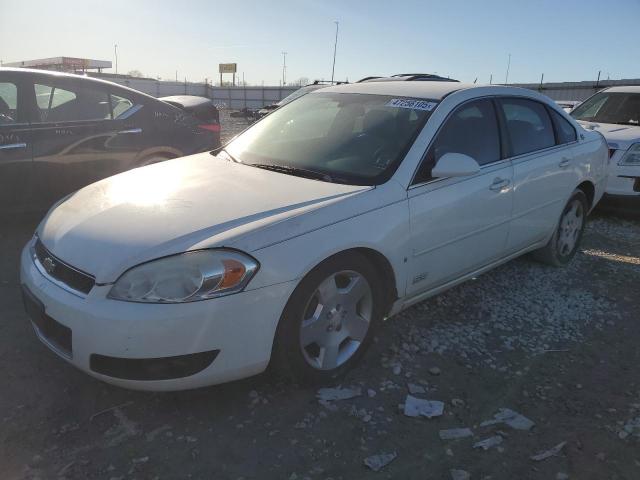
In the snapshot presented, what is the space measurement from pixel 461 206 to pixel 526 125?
1.29m

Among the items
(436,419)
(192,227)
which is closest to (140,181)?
(192,227)

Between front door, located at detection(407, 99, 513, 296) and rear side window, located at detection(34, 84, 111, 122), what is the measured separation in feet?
11.3

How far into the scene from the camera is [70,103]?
5.05 metres

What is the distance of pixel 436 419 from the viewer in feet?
8.83

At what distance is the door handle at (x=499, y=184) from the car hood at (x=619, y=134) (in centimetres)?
321

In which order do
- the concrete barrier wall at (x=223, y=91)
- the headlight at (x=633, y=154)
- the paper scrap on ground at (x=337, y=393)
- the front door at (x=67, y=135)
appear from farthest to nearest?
the concrete barrier wall at (x=223, y=91) → the headlight at (x=633, y=154) → the front door at (x=67, y=135) → the paper scrap on ground at (x=337, y=393)

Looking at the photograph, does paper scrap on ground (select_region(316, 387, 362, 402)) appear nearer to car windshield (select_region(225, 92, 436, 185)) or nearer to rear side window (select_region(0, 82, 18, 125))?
car windshield (select_region(225, 92, 436, 185))

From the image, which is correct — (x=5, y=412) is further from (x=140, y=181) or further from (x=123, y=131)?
(x=123, y=131)

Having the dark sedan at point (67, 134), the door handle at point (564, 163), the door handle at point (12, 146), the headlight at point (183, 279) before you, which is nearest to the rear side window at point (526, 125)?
the door handle at point (564, 163)

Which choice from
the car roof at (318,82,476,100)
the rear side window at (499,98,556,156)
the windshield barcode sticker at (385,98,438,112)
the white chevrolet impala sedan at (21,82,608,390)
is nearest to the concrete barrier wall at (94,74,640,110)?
the rear side window at (499,98,556,156)

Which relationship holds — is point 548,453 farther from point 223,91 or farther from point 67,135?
point 223,91

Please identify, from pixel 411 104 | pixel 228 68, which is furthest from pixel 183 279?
pixel 228 68

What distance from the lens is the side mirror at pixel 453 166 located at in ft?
10.3

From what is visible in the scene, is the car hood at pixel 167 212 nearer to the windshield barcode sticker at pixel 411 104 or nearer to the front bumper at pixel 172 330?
the front bumper at pixel 172 330
